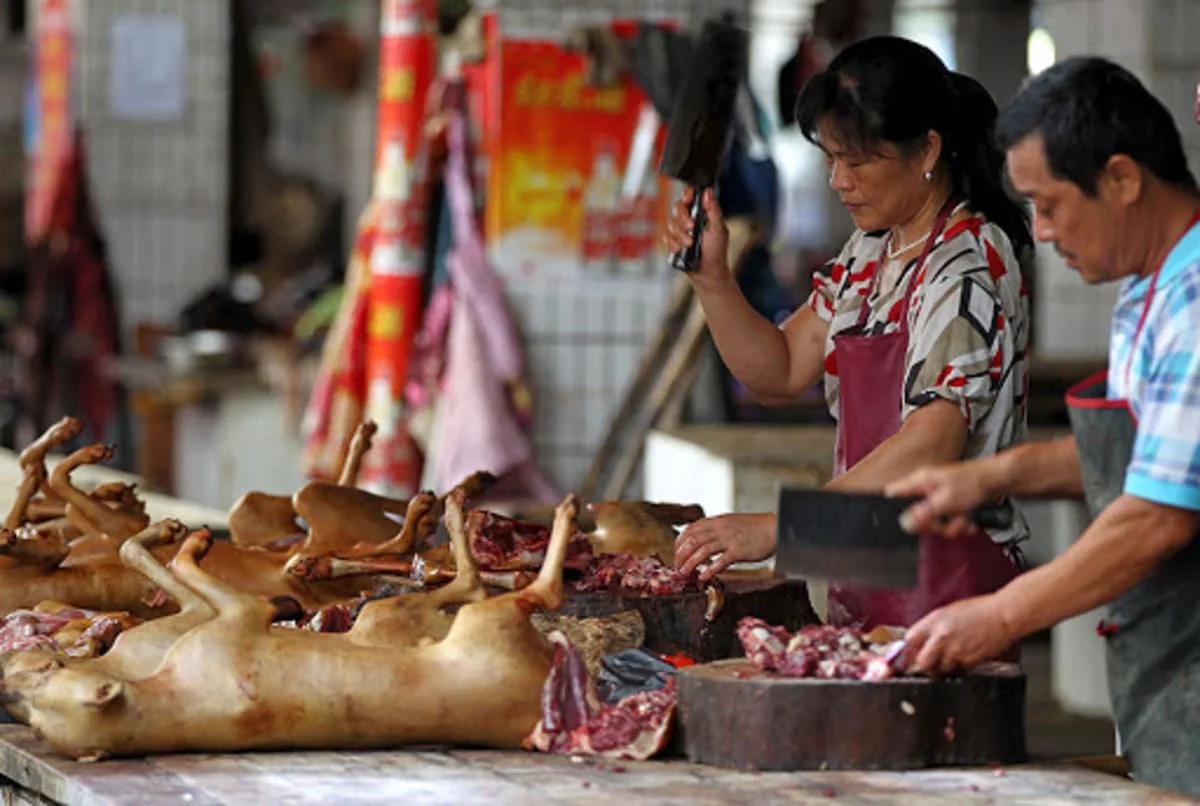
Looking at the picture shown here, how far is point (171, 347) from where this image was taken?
15312 millimetres

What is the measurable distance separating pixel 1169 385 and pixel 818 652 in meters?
0.81

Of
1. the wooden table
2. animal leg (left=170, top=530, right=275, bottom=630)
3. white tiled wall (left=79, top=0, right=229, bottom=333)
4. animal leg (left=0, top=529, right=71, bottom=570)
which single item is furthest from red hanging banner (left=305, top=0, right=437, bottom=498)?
white tiled wall (left=79, top=0, right=229, bottom=333)

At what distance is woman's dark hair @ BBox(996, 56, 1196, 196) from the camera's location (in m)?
3.60

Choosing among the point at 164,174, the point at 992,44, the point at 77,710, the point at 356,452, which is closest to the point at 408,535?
the point at 356,452

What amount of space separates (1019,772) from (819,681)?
385mm

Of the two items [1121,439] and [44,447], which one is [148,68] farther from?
[1121,439]

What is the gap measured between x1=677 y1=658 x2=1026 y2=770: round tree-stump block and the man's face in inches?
30.0

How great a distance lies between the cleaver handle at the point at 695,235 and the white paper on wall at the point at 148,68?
11.9 m

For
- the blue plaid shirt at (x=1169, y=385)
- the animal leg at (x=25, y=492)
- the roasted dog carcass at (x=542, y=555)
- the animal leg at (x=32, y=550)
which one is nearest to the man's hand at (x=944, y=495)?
the blue plaid shirt at (x=1169, y=385)

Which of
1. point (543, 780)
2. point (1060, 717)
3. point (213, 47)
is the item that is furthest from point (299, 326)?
point (543, 780)

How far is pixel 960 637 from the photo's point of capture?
3.72 meters

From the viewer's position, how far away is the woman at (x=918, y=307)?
4516 mm

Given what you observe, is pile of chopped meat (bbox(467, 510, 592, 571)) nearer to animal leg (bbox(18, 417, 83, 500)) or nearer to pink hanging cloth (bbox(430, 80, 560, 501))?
animal leg (bbox(18, 417, 83, 500))

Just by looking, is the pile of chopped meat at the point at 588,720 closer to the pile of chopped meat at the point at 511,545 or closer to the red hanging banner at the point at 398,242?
the pile of chopped meat at the point at 511,545
